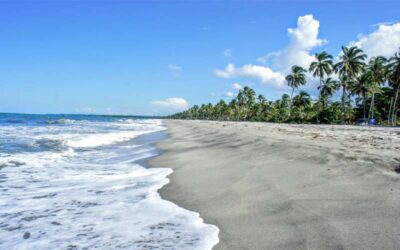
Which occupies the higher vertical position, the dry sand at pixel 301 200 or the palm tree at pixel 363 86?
the palm tree at pixel 363 86

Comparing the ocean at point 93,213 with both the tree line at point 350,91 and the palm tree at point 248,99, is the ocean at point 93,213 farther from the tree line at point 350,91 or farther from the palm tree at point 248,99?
the palm tree at point 248,99

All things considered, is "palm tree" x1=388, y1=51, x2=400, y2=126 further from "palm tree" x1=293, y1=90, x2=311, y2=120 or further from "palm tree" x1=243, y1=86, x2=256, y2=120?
"palm tree" x1=243, y1=86, x2=256, y2=120

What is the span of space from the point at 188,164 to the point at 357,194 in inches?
276

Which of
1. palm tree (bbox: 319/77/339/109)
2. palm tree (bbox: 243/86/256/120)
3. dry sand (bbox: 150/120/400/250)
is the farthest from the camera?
Result: palm tree (bbox: 243/86/256/120)

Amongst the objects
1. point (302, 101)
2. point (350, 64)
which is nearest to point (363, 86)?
point (350, 64)

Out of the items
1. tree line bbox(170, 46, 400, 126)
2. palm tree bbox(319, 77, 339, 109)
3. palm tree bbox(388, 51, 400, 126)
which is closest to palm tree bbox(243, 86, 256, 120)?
tree line bbox(170, 46, 400, 126)

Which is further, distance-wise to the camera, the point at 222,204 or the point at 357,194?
the point at 222,204

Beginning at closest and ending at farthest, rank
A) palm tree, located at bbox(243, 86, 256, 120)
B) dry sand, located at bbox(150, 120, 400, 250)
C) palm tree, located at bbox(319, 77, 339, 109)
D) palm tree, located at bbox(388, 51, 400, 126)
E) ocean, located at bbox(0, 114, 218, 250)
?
dry sand, located at bbox(150, 120, 400, 250) → ocean, located at bbox(0, 114, 218, 250) → palm tree, located at bbox(388, 51, 400, 126) → palm tree, located at bbox(319, 77, 339, 109) → palm tree, located at bbox(243, 86, 256, 120)

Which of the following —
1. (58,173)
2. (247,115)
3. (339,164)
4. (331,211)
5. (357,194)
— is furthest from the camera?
(247,115)

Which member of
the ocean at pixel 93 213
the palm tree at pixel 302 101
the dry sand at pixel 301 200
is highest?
the palm tree at pixel 302 101

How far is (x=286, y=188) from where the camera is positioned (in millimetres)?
6566

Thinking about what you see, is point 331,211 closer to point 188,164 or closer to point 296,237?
point 296,237

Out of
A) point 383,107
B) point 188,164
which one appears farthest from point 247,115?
point 188,164

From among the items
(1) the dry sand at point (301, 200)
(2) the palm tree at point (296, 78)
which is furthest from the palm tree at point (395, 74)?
(1) the dry sand at point (301, 200)
